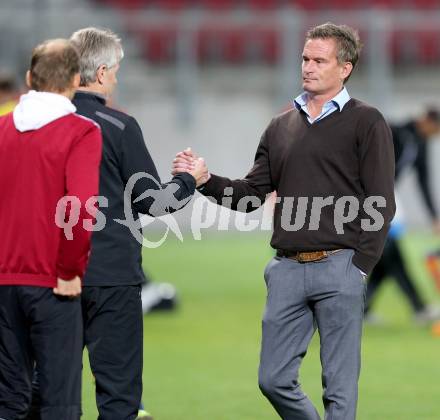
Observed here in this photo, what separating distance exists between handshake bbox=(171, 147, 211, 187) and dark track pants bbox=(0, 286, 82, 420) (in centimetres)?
116

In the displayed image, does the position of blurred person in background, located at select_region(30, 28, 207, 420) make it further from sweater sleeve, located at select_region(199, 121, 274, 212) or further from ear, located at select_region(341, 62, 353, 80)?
ear, located at select_region(341, 62, 353, 80)

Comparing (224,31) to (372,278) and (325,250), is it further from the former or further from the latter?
(325,250)

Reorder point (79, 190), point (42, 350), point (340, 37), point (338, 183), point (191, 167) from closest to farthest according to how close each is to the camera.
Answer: point (79, 190) < point (42, 350) < point (338, 183) < point (340, 37) < point (191, 167)

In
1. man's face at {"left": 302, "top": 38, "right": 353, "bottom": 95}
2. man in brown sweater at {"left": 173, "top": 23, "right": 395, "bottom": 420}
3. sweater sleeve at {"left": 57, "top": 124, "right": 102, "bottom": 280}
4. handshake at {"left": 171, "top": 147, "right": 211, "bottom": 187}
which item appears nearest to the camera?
sweater sleeve at {"left": 57, "top": 124, "right": 102, "bottom": 280}

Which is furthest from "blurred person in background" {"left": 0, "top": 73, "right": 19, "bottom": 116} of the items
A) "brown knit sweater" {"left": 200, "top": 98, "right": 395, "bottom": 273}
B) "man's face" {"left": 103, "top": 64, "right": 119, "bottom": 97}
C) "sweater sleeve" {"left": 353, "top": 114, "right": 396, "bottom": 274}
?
"sweater sleeve" {"left": 353, "top": 114, "right": 396, "bottom": 274}

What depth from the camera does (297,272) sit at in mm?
5859

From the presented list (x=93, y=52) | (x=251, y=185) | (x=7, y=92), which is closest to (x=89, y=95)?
(x=93, y=52)

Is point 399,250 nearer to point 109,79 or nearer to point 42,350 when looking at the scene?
point 109,79

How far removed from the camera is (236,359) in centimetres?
967

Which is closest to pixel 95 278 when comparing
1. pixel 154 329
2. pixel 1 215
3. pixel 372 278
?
pixel 1 215

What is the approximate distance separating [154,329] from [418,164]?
3.27 m

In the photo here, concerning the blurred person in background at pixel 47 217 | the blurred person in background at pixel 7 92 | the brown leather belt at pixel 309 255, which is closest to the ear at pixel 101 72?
the blurred person in background at pixel 47 217

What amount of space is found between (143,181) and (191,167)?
0.49 metres

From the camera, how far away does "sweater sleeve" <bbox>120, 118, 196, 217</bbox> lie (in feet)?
18.6
